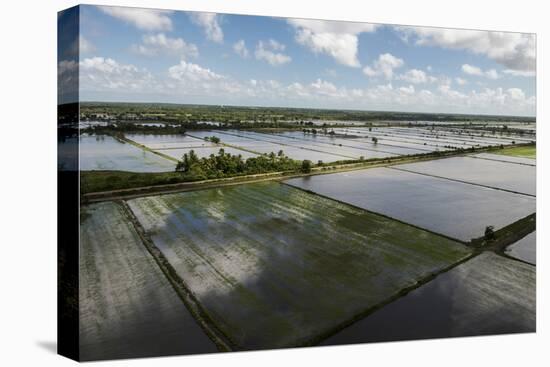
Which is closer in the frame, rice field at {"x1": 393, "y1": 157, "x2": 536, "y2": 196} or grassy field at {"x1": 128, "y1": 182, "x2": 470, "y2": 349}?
grassy field at {"x1": 128, "y1": 182, "x2": 470, "y2": 349}

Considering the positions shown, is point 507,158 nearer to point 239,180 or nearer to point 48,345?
point 239,180

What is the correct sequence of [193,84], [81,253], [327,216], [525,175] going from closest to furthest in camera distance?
[81,253] → [193,84] → [327,216] → [525,175]

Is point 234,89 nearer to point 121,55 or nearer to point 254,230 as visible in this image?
point 121,55

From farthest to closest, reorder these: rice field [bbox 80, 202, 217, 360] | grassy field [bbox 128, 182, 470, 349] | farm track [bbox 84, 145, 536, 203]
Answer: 1. farm track [bbox 84, 145, 536, 203]
2. grassy field [bbox 128, 182, 470, 349]
3. rice field [bbox 80, 202, 217, 360]

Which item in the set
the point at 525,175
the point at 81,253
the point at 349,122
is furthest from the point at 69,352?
the point at 525,175

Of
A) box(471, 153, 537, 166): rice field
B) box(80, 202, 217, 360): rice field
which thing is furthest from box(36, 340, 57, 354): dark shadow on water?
box(471, 153, 537, 166): rice field

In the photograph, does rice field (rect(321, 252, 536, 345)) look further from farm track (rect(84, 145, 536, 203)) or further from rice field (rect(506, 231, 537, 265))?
farm track (rect(84, 145, 536, 203))

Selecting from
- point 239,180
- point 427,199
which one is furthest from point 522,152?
point 239,180
